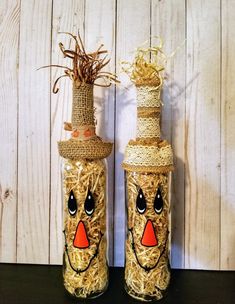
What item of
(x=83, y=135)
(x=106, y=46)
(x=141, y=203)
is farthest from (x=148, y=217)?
(x=106, y=46)

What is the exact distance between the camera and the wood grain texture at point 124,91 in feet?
2.62

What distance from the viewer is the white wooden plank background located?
2.60 ft

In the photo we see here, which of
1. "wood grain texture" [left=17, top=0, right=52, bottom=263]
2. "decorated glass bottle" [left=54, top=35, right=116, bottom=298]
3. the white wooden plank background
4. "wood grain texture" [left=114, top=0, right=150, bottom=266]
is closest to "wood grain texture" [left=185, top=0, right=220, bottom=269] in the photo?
the white wooden plank background

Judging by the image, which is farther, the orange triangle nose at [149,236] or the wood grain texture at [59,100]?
the wood grain texture at [59,100]

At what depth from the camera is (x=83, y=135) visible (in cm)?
66

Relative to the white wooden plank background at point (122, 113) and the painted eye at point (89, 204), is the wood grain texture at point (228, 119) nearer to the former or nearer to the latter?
the white wooden plank background at point (122, 113)

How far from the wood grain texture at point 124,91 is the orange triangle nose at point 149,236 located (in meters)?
0.17

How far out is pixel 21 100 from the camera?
0.83 m

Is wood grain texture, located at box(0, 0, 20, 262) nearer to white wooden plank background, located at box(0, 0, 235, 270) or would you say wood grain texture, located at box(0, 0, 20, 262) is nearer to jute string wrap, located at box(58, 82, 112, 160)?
white wooden plank background, located at box(0, 0, 235, 270)

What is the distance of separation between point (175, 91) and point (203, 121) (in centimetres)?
12

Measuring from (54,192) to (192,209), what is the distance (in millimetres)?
429

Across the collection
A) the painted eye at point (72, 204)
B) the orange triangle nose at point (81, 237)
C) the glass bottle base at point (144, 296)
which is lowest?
the glass bottle base at point (144, 296)

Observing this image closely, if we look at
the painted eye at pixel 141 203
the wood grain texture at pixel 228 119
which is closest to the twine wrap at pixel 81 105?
the painted eye at pixel 141 203

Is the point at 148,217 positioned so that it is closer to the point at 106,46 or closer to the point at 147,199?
the point at 147,199
